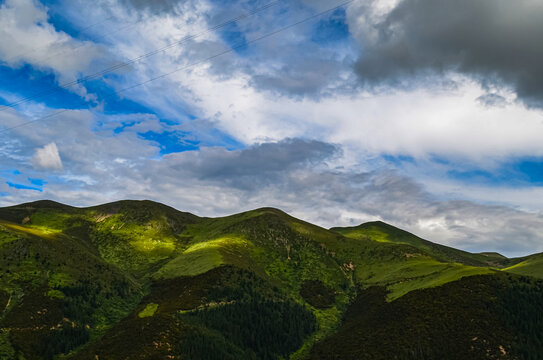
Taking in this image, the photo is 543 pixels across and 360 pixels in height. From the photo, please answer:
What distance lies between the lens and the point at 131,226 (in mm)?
185625

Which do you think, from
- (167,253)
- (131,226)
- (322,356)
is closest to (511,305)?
(322,356)

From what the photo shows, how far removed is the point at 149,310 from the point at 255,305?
109ft

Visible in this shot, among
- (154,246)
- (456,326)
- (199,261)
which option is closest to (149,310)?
(199,261)

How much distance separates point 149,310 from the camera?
311 feet

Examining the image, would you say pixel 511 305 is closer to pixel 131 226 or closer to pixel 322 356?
pixel 322 356

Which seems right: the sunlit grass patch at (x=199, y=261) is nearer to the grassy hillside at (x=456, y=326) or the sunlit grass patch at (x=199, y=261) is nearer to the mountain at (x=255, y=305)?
the mountain at (x=255, y=305)

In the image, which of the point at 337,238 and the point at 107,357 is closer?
the point at 107,357

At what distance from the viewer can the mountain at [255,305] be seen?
228ft

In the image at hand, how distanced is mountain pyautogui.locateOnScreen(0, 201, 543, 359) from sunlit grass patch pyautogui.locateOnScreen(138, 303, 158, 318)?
0.86m

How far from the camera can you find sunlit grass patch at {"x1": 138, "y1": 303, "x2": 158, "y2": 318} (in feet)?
299

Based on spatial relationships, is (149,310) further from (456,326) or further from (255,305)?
(456,326)

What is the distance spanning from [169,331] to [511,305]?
275 feet

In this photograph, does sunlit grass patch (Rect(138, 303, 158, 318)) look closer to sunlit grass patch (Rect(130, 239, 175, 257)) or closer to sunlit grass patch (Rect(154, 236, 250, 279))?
sunlit grass patch (Rect(154, 236, 250, 279))

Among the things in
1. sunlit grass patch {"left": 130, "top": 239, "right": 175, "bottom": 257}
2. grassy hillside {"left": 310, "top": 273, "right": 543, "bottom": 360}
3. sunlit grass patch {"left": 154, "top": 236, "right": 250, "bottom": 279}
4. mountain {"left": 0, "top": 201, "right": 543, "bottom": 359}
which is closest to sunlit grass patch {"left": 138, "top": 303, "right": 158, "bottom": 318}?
mountain {"left": 0, "top": 201, "right": 543, "bottom": 359}
